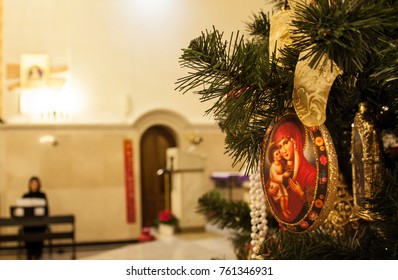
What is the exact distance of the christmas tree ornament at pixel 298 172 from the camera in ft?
3.17

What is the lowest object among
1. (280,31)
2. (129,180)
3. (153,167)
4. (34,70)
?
A: (129,180)

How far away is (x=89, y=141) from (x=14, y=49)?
104 inches

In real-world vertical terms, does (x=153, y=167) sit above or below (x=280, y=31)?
below

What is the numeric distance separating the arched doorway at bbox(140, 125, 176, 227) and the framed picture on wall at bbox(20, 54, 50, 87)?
2.67 m

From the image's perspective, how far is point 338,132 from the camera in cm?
134

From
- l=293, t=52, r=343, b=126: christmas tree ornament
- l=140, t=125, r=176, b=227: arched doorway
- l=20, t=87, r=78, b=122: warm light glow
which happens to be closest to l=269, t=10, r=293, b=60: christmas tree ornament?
l=293, t=52, r=343, b=126: christmas tree ornament

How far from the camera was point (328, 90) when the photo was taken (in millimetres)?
971

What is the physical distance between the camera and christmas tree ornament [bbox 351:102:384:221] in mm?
1105

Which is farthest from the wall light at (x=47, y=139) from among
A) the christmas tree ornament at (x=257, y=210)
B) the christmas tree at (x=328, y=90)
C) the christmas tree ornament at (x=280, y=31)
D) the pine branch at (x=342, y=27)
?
the pine branch at (x=342, y=27)

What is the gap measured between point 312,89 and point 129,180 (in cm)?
1117

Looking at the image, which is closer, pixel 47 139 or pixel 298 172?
pixel 298 172

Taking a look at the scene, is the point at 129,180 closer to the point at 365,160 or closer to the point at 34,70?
the point at 34,70

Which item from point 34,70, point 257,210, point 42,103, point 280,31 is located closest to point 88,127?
point 42,103
